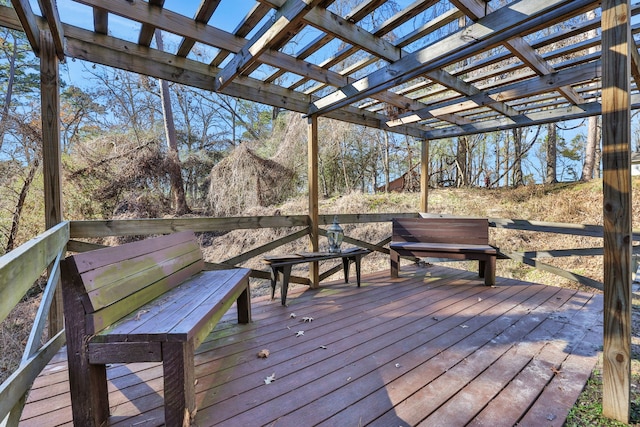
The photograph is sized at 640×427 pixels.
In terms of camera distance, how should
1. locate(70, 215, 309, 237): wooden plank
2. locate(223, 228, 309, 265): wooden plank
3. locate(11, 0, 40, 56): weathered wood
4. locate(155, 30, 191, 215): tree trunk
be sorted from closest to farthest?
locate(11, 0, 40, 56): weathered wood < locate(70, 215, 309, 237): wooden plank < locate(223, 228, 309, 265): wooden plank < locate(155, 30, 191, 215): tree trunk

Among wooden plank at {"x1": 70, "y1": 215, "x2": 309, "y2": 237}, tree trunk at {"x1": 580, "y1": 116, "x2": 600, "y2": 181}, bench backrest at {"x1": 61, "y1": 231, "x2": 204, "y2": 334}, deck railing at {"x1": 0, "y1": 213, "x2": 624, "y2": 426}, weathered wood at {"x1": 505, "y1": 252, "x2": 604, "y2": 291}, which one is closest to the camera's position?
deck railing at {"x1": 0, "y1": 213, "x2": 624, "y2": 426}

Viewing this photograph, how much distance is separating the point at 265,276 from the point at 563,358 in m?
2.71

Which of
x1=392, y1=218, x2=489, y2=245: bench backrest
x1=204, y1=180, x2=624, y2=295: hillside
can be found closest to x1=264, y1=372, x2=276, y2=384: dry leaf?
x1=392, y1=218, x2=489, y2=245: bench backrest

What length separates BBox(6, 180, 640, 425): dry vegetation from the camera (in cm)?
543

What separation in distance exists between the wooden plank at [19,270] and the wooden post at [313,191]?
270 cm

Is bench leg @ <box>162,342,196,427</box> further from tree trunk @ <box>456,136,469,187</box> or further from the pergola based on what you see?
tree trunk @ <box>456,136,469,187</box>

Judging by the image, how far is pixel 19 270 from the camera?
90 centimetres

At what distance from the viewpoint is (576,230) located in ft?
11.3

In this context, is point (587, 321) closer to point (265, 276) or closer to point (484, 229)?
point (484, 229)

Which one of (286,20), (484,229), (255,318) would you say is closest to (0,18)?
(286,20)

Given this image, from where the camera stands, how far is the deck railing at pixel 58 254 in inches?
35.8

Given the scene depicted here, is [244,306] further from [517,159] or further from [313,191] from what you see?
[517,159]

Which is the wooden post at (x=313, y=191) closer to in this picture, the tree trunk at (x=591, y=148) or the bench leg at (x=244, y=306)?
the bench leg at (x=244, y=306)

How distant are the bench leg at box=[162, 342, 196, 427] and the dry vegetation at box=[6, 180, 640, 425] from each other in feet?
13.3
